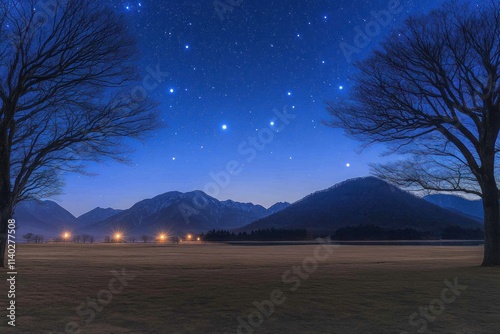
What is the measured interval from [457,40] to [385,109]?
389 cm

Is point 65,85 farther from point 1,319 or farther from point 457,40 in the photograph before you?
point 457,40

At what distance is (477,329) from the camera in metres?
6.46

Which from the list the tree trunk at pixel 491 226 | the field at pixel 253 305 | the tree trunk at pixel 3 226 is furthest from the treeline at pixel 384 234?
the tree trunk at pixel 3 226

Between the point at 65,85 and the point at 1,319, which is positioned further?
the point at 65,85

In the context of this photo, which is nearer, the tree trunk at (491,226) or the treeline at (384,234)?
the tree trunk at (491,226)

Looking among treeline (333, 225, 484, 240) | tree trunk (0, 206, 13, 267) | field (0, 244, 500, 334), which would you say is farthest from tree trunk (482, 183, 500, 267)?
treeline (333, 225, 484, 240)

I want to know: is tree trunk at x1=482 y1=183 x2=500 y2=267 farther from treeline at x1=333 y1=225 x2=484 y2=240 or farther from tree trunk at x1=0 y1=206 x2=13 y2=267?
treeline at x1=333 y1=225 x2=484 y2=240

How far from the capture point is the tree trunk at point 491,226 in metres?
16.0

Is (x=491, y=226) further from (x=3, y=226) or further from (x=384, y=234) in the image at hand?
(x=384, y=234)

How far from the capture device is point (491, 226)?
16.3 m

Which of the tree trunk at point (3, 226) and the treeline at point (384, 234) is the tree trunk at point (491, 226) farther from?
the treeline at point (384, 234)

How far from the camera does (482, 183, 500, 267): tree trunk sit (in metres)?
16.0

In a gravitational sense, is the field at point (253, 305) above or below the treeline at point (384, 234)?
below

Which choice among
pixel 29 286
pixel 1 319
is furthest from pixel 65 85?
pixel 1 319
